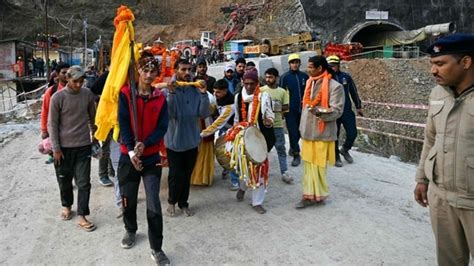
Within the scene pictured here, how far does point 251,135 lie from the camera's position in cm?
507

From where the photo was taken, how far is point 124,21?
378 centimetres

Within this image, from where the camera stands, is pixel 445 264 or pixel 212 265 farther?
pixel 212 265

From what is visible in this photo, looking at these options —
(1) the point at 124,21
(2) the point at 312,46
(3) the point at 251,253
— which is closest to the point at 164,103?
(1) the point at 124,21

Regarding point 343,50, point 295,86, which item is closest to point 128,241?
point 295,86

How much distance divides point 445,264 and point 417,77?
58.2 feet

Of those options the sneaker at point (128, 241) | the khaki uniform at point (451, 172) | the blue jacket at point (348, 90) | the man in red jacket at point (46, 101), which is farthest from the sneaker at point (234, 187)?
the khaki uniform at point (451, 172)

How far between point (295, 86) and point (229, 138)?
2576 mm

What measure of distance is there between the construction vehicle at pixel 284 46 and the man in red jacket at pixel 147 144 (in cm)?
1908

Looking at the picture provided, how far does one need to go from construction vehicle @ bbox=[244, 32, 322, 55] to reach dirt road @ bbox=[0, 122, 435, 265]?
16.8 metres

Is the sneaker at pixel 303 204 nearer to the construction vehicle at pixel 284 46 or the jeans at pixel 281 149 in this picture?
the jeans at pixel 281 149

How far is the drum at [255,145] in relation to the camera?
16.4 ft

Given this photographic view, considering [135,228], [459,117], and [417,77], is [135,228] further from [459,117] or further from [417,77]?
[417,77]

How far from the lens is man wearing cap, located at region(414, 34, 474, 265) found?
2602mm

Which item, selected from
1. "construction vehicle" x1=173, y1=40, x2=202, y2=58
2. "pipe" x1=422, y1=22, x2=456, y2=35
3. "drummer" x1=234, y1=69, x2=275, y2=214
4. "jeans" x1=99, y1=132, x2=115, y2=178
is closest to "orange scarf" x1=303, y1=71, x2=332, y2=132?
"drummer" x1=234, y1=69, x2=275, y2=214
